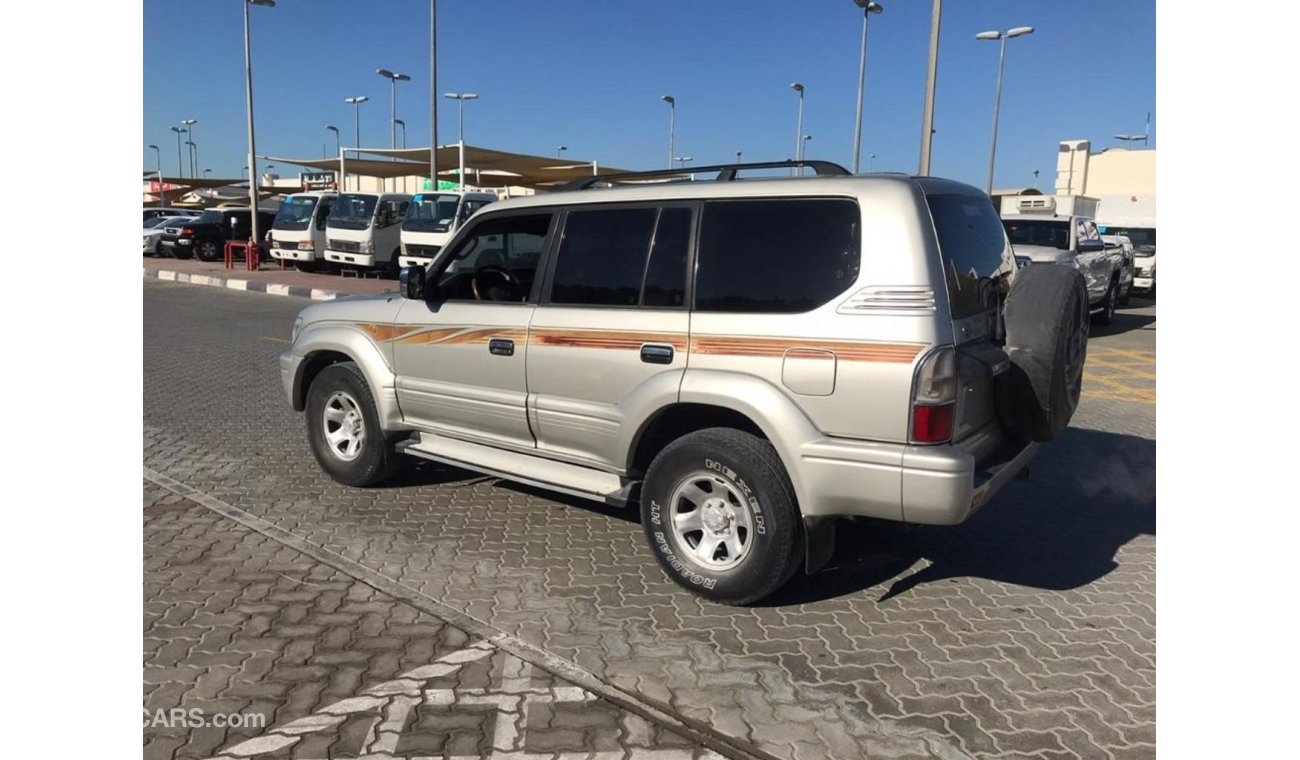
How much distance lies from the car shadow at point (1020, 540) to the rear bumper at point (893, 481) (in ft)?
2.02

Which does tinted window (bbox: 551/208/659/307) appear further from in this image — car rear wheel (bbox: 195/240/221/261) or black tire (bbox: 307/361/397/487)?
car rear wheel (bbox: 195/240/221/261)

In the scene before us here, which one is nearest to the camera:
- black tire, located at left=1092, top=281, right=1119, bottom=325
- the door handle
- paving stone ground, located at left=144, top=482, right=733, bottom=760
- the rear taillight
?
paving stone ground, located at left=144, top=482, right=733, bottom=760

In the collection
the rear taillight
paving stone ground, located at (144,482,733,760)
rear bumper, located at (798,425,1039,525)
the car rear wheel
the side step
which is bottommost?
paving stone ground, located at (144,482,733,760)

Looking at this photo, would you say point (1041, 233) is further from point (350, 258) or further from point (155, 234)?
point (155, 234)

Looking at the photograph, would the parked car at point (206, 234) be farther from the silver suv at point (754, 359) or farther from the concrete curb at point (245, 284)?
the silver suv at point (754, 359)

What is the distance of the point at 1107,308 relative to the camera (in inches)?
627

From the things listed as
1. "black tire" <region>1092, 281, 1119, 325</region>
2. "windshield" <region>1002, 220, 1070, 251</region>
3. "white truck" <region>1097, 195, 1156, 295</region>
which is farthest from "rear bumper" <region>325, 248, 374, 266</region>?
"white truck" <region>1097, 195, 1156, 295</region>

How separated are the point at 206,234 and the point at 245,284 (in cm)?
1153

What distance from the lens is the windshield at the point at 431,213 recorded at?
844 inches

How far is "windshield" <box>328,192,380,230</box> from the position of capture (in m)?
23.1

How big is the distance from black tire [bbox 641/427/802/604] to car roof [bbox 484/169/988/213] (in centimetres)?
107

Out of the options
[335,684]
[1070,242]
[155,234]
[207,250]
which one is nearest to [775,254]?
[335,684]

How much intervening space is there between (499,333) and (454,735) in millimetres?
2231

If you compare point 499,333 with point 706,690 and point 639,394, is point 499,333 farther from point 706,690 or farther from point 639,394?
point 706,690
